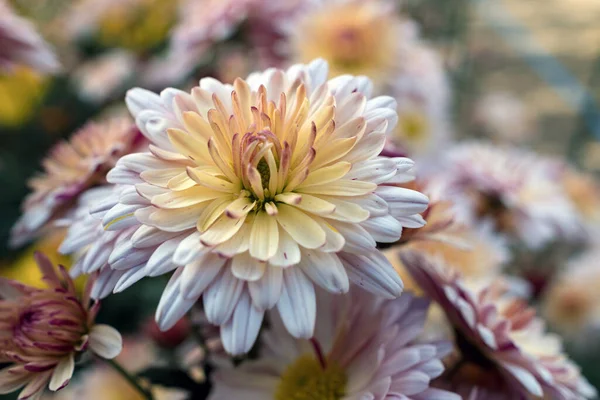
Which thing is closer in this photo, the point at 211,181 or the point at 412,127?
the point at 211,181

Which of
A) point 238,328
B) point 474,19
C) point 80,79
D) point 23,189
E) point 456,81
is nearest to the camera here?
point 238,328

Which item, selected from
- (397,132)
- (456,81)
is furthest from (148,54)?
(456,81)

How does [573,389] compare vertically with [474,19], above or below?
above

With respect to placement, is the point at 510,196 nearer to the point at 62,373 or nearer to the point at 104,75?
the point at 62,373

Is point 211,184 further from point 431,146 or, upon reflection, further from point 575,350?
point 575,350

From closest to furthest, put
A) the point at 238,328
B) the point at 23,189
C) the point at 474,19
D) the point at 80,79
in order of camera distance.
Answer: the point at 238,328, the point at 23,189, the point at 80,79, the point at 474,19

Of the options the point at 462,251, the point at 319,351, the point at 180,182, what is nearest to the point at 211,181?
the point at 180,182

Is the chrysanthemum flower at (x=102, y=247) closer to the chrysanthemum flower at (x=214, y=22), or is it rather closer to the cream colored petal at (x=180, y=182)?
the cream colored petal at (x=180, y=182)

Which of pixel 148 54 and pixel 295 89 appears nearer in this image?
pixel 295 89
